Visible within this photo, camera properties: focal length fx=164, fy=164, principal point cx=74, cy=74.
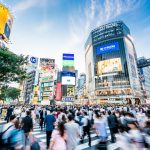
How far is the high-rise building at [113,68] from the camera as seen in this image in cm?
8350

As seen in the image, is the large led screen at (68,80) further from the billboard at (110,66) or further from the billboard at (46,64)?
the billboard at (110,66)

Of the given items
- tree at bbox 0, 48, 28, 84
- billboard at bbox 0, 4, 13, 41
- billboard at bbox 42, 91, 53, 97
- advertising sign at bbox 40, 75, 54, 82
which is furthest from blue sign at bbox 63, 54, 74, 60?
advertising sign at bbox 40, 75, 54, 82

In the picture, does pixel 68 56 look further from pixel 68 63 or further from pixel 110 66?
pixel 110 66

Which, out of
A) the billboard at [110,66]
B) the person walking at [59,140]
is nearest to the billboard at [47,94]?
the billboard at [110,66]

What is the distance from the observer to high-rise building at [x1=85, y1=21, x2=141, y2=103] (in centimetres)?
8350

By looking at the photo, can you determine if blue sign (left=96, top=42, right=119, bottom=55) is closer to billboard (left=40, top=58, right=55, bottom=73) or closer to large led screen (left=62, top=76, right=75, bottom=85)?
billboard (left=40, top=58, right=55, bottom=73)

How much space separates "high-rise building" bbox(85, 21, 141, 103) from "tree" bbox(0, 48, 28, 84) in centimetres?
6356

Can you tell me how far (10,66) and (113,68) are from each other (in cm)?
6848

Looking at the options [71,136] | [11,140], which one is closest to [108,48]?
[71,136]

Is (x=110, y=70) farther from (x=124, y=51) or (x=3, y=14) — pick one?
(x=3, y=14)

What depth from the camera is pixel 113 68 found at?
81.7m

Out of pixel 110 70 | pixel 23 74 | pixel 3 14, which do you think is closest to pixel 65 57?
pixel 3 14

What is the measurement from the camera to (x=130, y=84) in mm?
85062

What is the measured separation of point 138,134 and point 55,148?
2.06 metres
